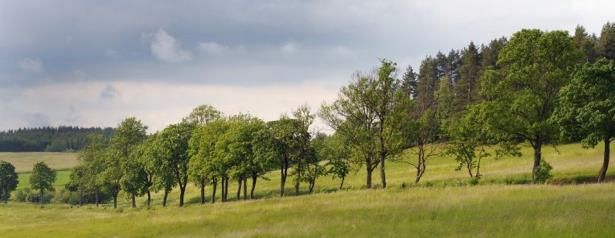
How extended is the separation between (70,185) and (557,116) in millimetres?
118671

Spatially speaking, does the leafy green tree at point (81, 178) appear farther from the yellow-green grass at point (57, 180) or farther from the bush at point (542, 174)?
the bush at point (542, 174)

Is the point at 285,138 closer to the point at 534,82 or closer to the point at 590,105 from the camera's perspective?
the point at 534,82

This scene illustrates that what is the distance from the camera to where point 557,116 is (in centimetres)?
3975

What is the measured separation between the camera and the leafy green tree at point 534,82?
4300 centimetres

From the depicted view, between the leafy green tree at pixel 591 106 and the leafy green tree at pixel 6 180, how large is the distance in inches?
5476

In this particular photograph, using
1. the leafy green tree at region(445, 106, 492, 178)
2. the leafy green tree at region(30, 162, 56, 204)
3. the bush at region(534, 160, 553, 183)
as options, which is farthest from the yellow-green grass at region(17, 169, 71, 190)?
the bush at region(534, 160, 553, 183)

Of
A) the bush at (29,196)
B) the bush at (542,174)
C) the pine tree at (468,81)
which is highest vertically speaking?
the pine tree at (468,81)

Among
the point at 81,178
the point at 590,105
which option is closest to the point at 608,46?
the point at 590,105

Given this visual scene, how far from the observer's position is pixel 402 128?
177 ft

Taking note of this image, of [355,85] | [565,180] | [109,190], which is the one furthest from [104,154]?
[565,180]

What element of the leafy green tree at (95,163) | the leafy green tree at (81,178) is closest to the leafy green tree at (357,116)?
the leafy green tree at (95,163)

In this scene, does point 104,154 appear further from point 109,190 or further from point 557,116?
point 557,116

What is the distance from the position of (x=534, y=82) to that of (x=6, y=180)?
452 feet

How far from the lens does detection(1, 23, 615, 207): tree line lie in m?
39.2
